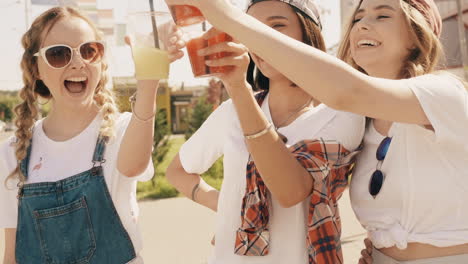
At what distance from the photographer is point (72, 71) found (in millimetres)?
2020

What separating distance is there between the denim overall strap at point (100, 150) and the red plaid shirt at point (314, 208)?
2.12ft

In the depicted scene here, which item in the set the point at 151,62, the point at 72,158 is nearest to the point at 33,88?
the point at 72,158

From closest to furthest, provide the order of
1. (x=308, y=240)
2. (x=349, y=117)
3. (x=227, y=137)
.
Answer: (x=308, y=240) → (x=349, y=117) → (x=227, y=137)

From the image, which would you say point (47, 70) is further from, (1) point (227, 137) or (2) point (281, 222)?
(2) point (281, 222)

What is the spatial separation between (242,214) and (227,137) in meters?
0.32

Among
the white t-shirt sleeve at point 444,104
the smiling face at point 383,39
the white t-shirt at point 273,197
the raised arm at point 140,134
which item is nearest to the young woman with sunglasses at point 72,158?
the raised arm at point 140,134

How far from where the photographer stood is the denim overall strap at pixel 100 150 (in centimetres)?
192

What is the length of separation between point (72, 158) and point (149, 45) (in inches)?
33.1

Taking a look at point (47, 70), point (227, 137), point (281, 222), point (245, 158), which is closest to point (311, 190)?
point (281, 222)

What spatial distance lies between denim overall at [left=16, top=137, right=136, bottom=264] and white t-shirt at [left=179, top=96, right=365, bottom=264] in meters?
0.42

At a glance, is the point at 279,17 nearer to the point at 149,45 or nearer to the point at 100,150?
the point at 149,45

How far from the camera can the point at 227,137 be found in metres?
1.81

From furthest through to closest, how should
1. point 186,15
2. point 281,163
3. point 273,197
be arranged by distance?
point 273,197, point 281,163, point 186,15

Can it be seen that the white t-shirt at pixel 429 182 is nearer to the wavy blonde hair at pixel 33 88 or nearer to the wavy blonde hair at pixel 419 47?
the wavy blonde hair at pixel 419 47
